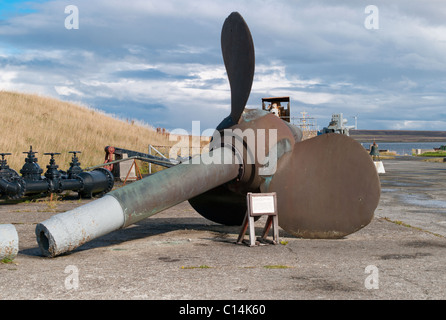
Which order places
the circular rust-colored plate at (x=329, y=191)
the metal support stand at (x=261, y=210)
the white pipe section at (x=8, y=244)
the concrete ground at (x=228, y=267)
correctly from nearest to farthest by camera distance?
the concrete ground at (x=228, y=267) < the white pipe section at (x=8, y=244) < the metal support stand at (x=261, y=210) < the circular rust-colored plate at (x=329, y=191)

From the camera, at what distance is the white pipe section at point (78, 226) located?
5.88 meters

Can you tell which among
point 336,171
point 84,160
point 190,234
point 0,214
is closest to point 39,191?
point 0,214

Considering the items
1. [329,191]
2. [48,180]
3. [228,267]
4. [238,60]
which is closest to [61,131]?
[48,180]

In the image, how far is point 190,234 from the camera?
8.16m

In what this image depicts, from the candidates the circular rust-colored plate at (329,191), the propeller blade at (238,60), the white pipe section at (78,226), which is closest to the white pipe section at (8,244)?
the white pipe section at (78,226)

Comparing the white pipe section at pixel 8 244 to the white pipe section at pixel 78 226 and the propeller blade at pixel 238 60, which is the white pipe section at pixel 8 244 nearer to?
the white pipe section at pixel 78 226

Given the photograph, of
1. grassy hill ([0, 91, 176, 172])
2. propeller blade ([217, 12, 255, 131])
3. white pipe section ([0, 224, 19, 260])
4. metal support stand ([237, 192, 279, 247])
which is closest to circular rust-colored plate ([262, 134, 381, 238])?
metal support stand ([237, 192, 279, 247])

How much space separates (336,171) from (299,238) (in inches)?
48.0

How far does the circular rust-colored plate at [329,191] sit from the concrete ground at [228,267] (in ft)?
0.86

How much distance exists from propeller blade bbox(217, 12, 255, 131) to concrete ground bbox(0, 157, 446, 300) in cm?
215

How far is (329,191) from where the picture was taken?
295 inches

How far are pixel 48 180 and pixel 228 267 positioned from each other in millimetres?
8956

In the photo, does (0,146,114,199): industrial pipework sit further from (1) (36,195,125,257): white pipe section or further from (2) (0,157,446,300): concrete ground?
(1) (36,195,125,257): white pipe section
